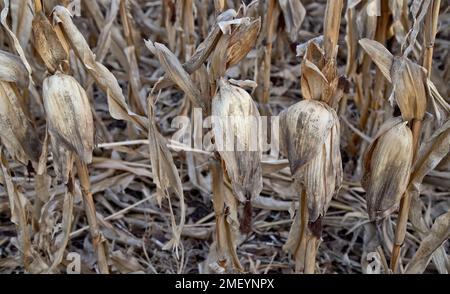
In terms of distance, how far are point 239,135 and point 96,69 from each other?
0.20 m

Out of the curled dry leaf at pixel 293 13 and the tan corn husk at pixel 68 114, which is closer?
the tan corn husk at pixel 68 114

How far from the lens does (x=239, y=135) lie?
71 centimetres

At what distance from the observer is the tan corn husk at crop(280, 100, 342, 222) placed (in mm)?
692

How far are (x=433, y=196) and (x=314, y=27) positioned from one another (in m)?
0.60

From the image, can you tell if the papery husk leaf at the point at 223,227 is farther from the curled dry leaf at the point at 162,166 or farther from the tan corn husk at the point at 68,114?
the tan corn husk at the point at 68,114

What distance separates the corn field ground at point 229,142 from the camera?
72 centimetres

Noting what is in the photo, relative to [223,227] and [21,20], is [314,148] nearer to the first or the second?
[223,227]

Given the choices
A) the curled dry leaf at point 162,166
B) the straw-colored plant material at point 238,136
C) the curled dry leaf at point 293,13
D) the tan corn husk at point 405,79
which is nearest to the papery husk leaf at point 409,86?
the tan corn husk at point 405,79

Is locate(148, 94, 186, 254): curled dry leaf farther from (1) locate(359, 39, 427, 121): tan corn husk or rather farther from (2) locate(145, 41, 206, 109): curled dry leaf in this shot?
(1) locate(359, 39, 427, 121): tan corn husk

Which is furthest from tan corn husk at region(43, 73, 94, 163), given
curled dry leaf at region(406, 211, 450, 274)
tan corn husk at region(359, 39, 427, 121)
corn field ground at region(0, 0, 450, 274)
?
curled dry leaf at region(406, 211, 450, 274)

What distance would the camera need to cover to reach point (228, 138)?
71 cm

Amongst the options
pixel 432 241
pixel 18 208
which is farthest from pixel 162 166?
pixel 432 241

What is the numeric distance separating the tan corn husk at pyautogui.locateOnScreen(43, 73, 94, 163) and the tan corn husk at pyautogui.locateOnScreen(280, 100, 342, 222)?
9.1 inches

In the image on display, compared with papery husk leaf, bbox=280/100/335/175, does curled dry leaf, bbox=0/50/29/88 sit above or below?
above
